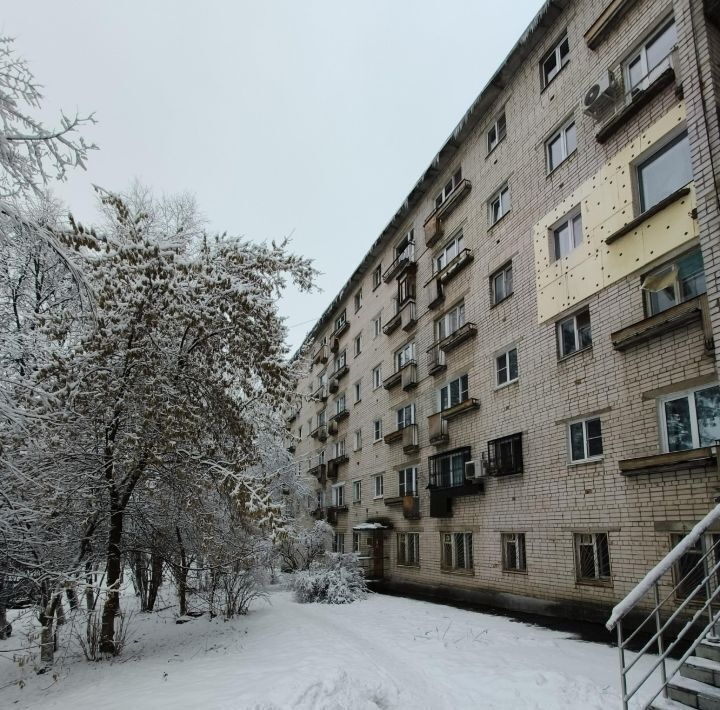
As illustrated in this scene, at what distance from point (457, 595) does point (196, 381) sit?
11.2 metres

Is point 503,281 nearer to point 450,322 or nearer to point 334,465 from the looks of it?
point 450,322

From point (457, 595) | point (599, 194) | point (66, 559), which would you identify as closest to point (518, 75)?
point (599, 194)

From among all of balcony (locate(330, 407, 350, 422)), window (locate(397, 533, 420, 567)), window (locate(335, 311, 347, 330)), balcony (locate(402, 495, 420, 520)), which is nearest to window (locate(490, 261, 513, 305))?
balcony (locate(402, 495, 420, 520))

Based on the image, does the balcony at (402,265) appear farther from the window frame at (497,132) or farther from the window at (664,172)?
the window at (664,172)

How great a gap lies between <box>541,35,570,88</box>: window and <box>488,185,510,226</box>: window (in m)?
3.06

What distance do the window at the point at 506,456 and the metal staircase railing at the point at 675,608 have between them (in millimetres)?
4850

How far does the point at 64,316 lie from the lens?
344 inches

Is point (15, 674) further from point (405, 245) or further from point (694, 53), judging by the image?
point (405, 245)

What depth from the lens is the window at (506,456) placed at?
1453cm

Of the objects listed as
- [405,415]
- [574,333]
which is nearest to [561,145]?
[574,333]

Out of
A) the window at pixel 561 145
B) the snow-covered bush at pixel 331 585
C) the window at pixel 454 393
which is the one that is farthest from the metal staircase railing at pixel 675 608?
the snow-covered bush at pixel 331 585

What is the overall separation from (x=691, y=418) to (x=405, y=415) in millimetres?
13491

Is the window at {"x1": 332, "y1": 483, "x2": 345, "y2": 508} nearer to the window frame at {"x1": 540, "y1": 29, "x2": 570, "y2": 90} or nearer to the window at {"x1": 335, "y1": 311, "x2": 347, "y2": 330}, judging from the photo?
the window at {"x1": 335, "y1": 311, "x2": 347, "y2": 330}

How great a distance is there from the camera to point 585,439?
12.3 meters
